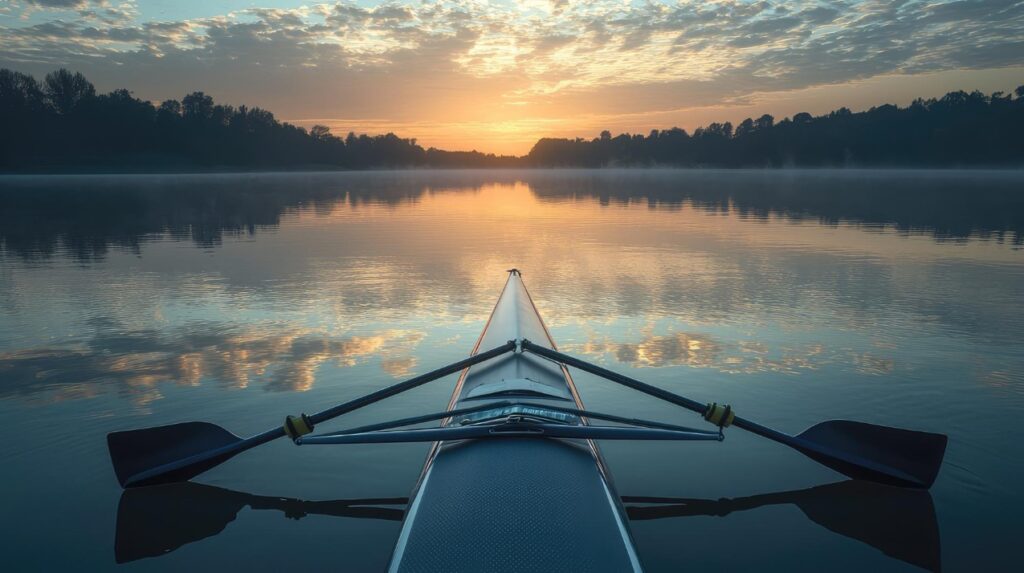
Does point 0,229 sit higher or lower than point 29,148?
lower

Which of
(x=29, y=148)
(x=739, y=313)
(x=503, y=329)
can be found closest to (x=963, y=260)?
(x=739, y=313)

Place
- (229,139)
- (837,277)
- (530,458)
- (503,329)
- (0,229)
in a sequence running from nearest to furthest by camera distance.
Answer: (530,458) < (503,329) < (837,277) < (0,229) < (229,139)

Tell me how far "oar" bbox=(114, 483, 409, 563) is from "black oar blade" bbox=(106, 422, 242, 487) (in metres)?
0.15

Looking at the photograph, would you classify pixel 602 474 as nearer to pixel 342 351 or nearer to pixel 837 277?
pixel 342 351

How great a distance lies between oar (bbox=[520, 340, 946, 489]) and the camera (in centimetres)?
459

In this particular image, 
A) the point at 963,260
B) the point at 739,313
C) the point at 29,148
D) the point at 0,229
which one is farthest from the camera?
the point at 29,148

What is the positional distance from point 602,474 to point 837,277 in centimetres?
1098

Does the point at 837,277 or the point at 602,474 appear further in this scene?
the point at 837,277

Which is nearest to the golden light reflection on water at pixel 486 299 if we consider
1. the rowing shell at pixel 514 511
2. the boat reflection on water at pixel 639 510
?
the boat reflection on water at pixel 639 510

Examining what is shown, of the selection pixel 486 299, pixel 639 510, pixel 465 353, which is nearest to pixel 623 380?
pixel 639 510

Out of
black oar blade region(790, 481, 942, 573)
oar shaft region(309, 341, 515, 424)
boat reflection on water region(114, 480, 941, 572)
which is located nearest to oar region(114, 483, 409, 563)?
boat reflection on water region(114, 480, 941, 572)

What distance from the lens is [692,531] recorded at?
4188 millimetres

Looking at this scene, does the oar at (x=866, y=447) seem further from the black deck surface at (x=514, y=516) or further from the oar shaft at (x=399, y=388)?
the black deck surface at (x=514, y=516)

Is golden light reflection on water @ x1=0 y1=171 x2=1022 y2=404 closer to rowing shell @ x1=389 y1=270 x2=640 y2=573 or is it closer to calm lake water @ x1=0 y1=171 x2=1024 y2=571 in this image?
calm lake water @ x1=0 y1=171 x2=1024 y2=571
